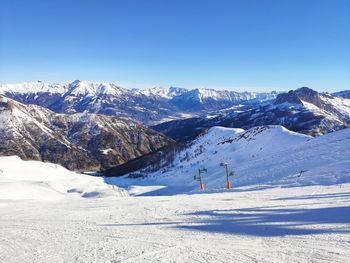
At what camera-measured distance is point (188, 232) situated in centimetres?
1534

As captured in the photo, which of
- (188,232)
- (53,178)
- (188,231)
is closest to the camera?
(188,232)

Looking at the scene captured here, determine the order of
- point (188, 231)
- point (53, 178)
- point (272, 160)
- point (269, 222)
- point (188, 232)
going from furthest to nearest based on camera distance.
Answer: point (53, 178) → point (272, 160) → point (269, 222) → point (188, 231) → point (188, 232)

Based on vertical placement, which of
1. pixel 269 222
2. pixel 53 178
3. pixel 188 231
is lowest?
pixel 269 222

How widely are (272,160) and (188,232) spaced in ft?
143

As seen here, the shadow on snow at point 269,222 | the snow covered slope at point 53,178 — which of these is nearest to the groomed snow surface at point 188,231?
the shadow on snow at point 269,222

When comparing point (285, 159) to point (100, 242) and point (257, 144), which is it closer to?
point (257, 144)

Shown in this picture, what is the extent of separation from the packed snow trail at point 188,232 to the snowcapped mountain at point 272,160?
51.5ft

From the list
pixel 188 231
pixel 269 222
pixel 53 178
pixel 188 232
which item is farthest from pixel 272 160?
pixel 53 178

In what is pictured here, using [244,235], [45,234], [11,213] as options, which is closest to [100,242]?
[45,234]

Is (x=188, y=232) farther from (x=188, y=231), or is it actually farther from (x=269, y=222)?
(x=269, y=222)

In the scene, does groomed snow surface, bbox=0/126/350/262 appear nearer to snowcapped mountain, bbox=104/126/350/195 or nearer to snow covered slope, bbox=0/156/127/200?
snowcapped mountain, bbox=104/126/350/195

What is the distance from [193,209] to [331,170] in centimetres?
2214

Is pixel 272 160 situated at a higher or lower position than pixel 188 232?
higher

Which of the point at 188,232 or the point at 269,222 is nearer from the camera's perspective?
the point at 188,232
